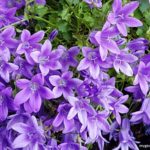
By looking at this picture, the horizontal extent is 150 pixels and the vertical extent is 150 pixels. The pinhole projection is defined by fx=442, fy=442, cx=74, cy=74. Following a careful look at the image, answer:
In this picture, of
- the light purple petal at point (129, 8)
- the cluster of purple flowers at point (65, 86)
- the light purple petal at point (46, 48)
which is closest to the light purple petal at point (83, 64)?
the cluster of purple flowers at point (65, 86)

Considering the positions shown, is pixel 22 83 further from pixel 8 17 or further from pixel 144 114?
pixel 144 114

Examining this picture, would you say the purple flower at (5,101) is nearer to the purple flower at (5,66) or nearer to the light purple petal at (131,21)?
the purple flower at (5,66)

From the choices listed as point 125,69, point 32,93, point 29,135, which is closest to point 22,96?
point 32,93

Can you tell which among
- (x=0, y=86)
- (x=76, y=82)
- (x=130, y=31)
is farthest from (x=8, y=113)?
(x=130, y=31)

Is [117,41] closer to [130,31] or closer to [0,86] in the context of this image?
[130,31]

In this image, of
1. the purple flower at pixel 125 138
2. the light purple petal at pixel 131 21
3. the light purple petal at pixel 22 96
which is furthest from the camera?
the purple flower at pixel 125 138

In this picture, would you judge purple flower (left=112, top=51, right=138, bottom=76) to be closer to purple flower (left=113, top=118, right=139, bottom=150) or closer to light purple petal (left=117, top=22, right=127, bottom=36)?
light purple petal (left=117, top=22, right=127, bottom=36)
